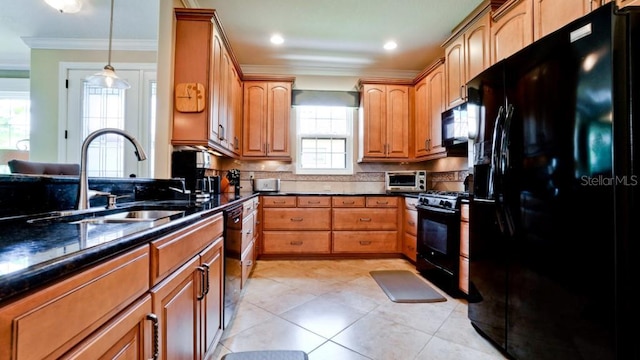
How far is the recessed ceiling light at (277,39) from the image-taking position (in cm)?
326

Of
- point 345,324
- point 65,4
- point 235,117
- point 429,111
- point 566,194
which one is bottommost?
point 345,324

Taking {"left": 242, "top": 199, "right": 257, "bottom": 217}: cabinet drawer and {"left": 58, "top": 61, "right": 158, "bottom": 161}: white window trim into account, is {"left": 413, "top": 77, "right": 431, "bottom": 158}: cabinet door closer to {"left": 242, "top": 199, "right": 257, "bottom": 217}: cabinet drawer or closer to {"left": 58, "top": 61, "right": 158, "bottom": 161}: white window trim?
{"left": 242, "top": 199, "right": 257, "bottom": 217}: cabinet drawer

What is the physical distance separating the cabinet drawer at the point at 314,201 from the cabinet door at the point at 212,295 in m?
1.86

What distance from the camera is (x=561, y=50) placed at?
4.24 feet

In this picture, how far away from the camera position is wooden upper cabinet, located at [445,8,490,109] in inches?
98.3

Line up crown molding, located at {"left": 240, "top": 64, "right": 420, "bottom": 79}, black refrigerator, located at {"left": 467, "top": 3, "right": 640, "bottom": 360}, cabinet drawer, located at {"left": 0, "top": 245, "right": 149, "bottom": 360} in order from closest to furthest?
cabinet drawer, located at {"left": 0, "top": 245, "right": 149, "bottom": 360} → black refrigerator, located at {"left": 467, "top": 3, "right": 640, "bottom": 360} → crown molding, located at {"left": 240, "top": 64, "right": 420, "bottom": 79}

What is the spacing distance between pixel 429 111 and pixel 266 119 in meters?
2.14

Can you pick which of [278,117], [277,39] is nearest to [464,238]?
[278,117]

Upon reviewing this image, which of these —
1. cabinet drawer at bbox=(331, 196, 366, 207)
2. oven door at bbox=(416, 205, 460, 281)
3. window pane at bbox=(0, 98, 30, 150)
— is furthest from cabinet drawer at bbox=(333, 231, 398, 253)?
window pane at bbox=(0, 98, 30, 150)

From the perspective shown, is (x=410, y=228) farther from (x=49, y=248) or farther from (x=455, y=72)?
(x=49, y=248)

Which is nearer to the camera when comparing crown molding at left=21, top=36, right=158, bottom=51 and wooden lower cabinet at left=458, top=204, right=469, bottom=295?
wooden lower cabinet at left=458, top=204, right=469, bottom=295

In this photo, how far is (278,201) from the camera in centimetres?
350

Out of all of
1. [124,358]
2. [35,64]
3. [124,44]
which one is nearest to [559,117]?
[124,358]

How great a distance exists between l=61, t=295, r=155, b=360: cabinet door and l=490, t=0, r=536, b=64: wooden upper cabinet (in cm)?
Answer: 271
